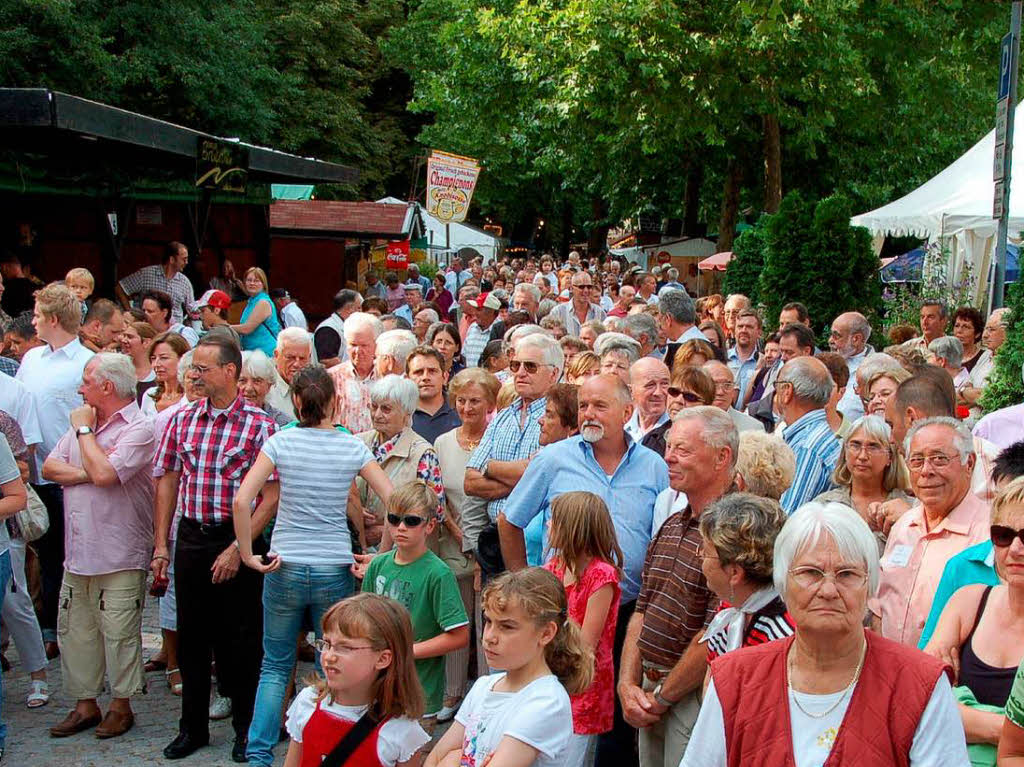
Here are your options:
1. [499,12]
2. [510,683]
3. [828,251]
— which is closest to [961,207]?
[828,251]

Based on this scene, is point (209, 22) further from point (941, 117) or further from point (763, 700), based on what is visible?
point (763, 700)

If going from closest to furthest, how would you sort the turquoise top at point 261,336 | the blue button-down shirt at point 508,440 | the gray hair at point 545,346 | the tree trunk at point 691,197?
the blue button-down shirt at point 508,440, the gray hair at point 545,346, the turquoise top at point 261,336, the tree trunk at point 691,197

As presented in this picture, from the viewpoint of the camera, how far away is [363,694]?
4.04 m

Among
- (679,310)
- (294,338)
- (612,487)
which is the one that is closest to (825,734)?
(612,487)

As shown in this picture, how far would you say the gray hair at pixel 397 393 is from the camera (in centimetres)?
602

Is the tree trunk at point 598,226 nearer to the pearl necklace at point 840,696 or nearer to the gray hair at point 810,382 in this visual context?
the gray hair at point 810,382

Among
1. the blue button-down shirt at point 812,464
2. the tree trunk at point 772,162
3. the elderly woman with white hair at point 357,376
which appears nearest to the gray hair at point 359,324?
the elderly woman with white hair at point 357,376

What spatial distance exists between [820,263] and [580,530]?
9900 millimetres

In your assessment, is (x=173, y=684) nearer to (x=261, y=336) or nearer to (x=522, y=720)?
(x=522, y=720)

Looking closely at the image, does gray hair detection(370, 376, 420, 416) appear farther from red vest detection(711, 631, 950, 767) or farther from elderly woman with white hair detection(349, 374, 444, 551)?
red vest detection(711, 631, 950, 767)

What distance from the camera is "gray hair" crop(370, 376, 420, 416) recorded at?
6.02 meters

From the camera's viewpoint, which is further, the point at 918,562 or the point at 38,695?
the point at 38,695

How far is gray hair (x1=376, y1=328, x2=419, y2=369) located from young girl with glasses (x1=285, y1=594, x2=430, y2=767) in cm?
357

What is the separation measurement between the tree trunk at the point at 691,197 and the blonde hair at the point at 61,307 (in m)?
25.2
